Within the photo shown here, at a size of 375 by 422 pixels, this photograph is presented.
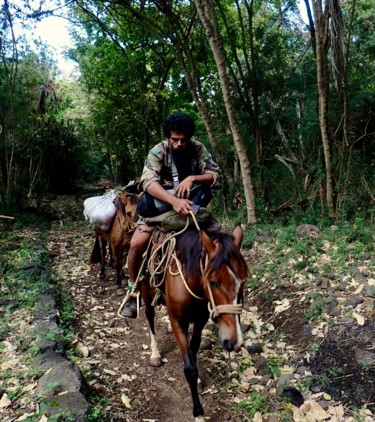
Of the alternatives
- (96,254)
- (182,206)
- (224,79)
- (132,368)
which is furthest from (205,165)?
(96,254)

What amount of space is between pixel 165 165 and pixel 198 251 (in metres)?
1.17

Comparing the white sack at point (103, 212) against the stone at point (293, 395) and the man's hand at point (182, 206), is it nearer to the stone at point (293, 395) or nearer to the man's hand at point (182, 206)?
the man's hand at point (182, 206)

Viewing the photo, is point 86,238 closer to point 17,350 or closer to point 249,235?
point 249,235

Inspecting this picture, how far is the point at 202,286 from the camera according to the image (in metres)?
3.32

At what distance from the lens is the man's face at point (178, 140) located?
3924 millimetres

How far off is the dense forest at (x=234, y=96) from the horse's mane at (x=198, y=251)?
4.48 metres

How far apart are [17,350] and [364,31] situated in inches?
522

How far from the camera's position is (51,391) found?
11.2 feet

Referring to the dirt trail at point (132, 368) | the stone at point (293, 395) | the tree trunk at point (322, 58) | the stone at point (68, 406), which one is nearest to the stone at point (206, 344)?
the dirt trail at point (132, 368)

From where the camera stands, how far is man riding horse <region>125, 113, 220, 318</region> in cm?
384

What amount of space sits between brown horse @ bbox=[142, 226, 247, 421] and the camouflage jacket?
27.5 inches

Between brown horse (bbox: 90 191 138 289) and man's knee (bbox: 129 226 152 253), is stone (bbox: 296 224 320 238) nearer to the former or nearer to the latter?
brown horse (bbox: 90 191 138 289)

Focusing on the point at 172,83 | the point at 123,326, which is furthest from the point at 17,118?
the point at 123,326

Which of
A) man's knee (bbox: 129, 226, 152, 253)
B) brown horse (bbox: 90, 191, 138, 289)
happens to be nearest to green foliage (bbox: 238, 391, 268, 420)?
man's knee (bbox: 129, 226, 152, 253)
